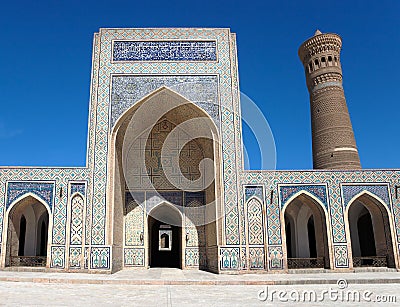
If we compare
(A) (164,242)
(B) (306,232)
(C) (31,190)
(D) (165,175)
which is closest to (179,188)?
(D) (165,175)

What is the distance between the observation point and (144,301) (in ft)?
15.2

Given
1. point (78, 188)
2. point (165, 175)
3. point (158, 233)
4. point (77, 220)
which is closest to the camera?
point (77, 220)

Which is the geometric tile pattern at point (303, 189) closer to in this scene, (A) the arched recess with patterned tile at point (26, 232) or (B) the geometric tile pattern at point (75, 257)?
(B) the geometric tile pattern at point (75, 257)

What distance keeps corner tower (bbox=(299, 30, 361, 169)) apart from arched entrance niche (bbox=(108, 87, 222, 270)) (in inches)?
180

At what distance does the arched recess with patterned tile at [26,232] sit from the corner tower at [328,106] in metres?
8.39

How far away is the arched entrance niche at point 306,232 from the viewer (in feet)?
29.3

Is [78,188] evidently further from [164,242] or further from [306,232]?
[164,242]

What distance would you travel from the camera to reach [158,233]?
12.4 metres

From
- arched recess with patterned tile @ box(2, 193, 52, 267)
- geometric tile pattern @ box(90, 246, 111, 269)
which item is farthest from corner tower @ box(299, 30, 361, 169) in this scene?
arched recess with patterned tile @ box(2, 193, 52, 267)

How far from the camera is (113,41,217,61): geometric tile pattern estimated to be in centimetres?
980

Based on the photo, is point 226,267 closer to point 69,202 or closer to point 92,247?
point 92,247

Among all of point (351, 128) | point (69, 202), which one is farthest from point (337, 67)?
point (69, 202)

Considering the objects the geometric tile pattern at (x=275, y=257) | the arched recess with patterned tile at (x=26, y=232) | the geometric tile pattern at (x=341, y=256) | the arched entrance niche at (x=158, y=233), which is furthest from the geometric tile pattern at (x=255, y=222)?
the arched recess with patterned tile at (x=26, y=232)

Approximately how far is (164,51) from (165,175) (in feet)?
10.1
